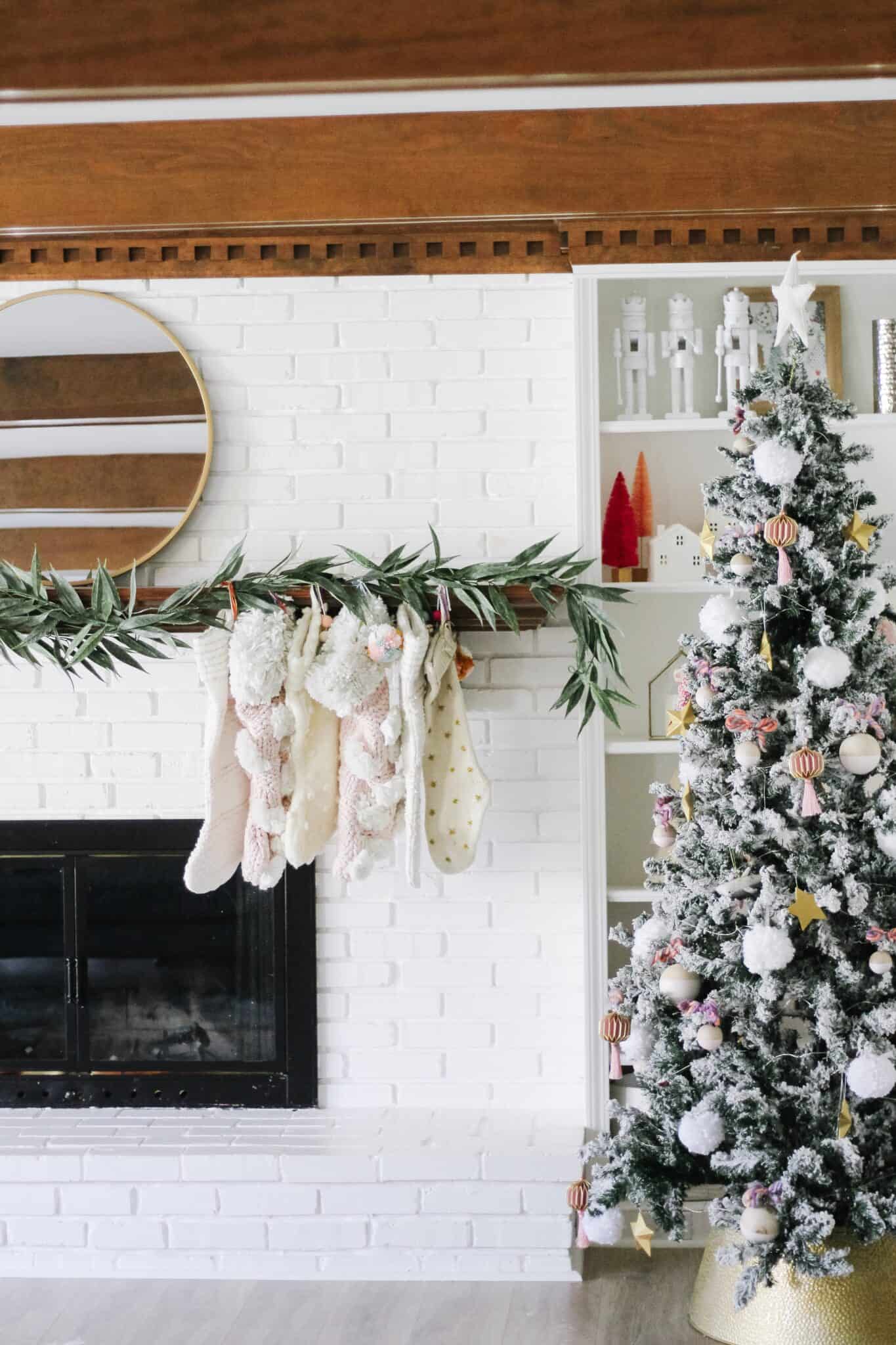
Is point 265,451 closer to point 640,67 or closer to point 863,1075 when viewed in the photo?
point 640,67

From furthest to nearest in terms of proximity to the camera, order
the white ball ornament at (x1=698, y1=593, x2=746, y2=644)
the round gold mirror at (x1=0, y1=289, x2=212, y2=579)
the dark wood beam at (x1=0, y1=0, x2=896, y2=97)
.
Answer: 1. the round gold mirror at (x1=0, y1=289, x2=212, y2=579)
2. the dark wood beam at (x1=0, y1=0, x2=896, y2=97)
3. the white ball ornament at (x1=698, y1=593, x2=746, y2=644)

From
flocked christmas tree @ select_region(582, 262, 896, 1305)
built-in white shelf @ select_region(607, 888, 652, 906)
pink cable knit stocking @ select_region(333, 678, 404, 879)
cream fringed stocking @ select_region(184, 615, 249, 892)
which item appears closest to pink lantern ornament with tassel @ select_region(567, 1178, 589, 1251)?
flocked christmas tree @ select_region(582, 262, 896, 1305)

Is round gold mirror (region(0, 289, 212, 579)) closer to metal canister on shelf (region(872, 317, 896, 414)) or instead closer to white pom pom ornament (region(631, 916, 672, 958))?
white pom pom ornament (region(631, 916, 672, 958))

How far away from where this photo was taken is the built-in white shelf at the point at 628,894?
2.86 m

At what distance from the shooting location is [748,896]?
7.60 feet

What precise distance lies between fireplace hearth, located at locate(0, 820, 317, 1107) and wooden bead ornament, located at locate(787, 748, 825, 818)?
4.12 ft

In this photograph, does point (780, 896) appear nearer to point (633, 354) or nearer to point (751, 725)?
point (751, 725)

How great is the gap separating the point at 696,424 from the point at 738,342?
0.24 m

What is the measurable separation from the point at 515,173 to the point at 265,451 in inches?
34.0

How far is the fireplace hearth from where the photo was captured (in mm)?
3014

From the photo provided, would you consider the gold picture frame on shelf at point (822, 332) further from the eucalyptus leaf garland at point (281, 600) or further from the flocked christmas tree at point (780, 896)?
the eucalyptus leaf garland at point (281, 600)

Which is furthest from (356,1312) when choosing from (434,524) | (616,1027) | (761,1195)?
(434,524)

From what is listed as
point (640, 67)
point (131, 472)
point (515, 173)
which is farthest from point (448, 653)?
point (640, 67)

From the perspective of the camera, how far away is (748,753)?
2275mm
